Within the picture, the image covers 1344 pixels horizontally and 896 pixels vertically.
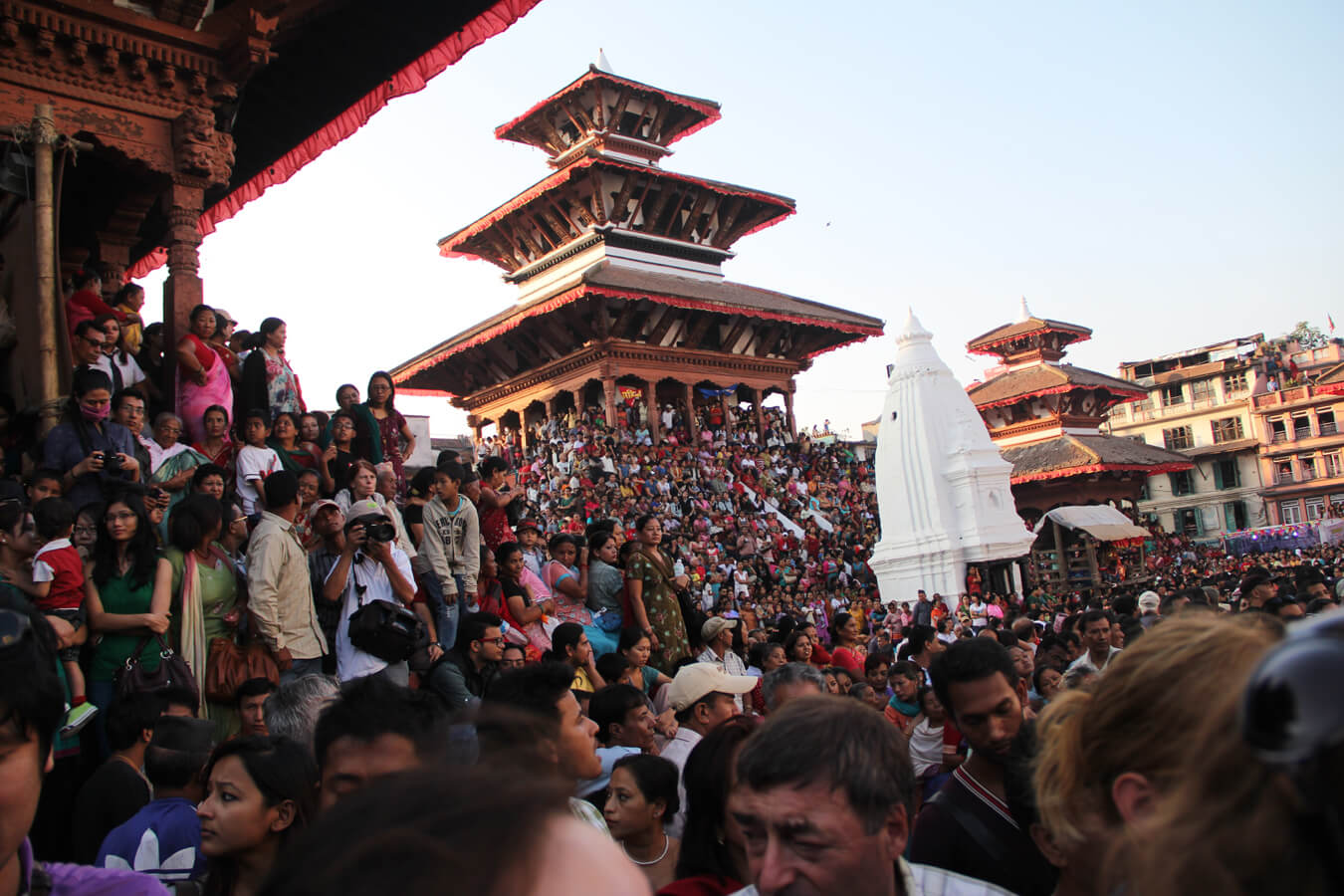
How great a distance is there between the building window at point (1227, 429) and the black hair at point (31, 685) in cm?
5855

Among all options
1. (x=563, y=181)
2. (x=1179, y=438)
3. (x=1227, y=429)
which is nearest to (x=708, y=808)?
(x=563, y=181)

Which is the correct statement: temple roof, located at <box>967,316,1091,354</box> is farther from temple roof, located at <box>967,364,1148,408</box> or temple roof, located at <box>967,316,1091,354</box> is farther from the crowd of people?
the crowd of people

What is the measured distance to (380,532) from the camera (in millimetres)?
5348

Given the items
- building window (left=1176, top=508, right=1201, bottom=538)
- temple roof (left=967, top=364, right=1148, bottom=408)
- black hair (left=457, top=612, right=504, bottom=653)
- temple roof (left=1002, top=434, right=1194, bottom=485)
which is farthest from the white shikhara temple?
building window (left=1176, top=508, right=1201, bottom=538)

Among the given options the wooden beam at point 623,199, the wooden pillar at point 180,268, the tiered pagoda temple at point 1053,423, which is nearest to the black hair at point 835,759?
the wooden pillar at point 180,268

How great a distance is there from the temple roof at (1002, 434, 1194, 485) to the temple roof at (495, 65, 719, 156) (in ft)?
52.5

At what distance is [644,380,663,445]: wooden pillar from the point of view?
950 inches

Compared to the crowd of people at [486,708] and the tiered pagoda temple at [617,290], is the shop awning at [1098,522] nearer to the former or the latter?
the tiered pagoda temple at [617,290]

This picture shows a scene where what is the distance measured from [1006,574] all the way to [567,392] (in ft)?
45.2

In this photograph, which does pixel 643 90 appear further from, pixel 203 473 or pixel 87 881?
pixel 87 881

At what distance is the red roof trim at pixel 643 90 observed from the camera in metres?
29.1

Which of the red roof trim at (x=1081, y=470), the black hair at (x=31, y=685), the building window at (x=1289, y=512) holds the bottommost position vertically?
the building window at (x=1289, y=512)

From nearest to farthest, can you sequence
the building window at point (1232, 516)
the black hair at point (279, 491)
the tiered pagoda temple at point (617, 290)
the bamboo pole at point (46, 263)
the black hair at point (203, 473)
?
the black hair at point (279, 491), the black hair at point (203, 473), the bamboo pole at point (46, 263), the tiered pagoda temple at point (617, 290), the building window at point (1232, 516)

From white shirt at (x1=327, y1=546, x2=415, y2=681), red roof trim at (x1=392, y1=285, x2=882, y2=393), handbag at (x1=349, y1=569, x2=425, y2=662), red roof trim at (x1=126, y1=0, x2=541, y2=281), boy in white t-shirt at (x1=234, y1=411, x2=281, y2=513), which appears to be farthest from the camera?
red roof trim at (x1=392, y1=285, x2=882, y2=393)
